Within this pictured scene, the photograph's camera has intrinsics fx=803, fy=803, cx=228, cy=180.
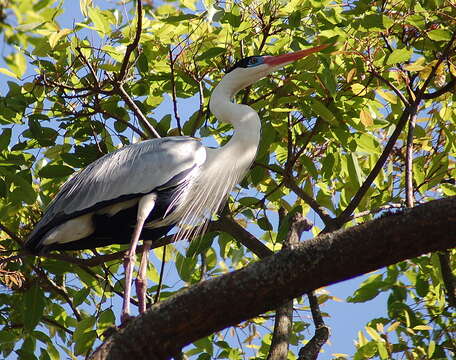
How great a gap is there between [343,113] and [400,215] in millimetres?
1669

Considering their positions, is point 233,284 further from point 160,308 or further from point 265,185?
point 265,185

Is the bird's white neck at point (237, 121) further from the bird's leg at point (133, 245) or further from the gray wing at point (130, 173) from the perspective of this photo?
the bird's leg at point (133, 245)

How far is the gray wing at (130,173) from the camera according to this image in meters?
5.21

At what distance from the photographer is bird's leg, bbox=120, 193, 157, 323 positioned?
466 cm

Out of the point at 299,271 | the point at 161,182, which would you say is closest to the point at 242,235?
the point at 161,182

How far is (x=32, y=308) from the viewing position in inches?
191

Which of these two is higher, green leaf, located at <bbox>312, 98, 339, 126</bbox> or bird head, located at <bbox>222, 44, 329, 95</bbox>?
bird head, located at <bbox>222, 44, 329, 95</bbox>

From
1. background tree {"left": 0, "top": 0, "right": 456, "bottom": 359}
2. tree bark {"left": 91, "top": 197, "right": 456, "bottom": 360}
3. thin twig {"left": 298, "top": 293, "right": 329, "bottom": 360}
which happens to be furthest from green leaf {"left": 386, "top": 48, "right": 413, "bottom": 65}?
thin twig {"left": 298, "top": 293, "right": 329, "bottom": 360}

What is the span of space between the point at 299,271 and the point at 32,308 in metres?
2.24

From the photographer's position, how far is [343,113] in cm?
478

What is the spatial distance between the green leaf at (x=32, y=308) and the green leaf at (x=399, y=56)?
2482 millimetres

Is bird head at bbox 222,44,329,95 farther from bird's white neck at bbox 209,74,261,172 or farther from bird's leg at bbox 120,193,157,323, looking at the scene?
bird's leg at bbox 120,193,157,323

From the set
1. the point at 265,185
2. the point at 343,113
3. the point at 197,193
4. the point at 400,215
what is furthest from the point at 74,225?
the point at 400,215

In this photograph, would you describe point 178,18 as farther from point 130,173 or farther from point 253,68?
point 130,173
